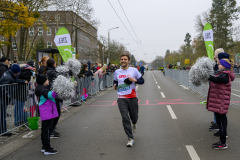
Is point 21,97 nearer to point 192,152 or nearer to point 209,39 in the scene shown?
point 192,152

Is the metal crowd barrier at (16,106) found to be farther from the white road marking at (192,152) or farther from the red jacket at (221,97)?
the red jacket at (221,97)

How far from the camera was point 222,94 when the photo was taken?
4.71 m

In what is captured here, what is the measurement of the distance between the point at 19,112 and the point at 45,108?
212 cm

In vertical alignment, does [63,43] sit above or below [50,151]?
above

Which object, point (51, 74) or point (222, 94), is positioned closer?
point (222, 94)

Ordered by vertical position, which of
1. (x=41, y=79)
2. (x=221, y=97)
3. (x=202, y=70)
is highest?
(x=202, y=70)

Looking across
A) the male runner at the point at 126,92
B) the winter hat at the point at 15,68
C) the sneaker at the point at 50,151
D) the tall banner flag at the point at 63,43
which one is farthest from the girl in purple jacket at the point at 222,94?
the tall banner flag at the point at 63,43

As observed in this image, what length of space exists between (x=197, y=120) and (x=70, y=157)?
4.26 meters

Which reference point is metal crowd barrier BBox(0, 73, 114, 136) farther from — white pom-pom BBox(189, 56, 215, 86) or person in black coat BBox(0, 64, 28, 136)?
white pom-pom BBox(189, 56, 215, 86)

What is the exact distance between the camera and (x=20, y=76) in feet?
21.7

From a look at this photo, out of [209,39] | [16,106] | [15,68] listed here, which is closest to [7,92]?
[16,106]

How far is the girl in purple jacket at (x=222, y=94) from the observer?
4.58 m

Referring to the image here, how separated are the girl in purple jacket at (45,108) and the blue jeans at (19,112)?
6.48ft

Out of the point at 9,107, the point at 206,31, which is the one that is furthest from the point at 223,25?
the point at 9,107
